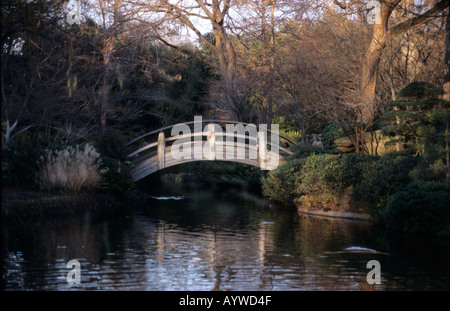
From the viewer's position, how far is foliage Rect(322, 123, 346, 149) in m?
20.4

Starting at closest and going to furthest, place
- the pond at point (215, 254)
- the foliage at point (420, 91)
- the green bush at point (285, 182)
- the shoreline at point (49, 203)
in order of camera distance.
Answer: the pond at point (215, 254), the shoreline at point (49, 203), the foliage at point (420, 91), the green bush at point (285, 182)

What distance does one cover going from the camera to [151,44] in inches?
1155

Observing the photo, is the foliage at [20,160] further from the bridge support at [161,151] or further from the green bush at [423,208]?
the green bush at [423,208]

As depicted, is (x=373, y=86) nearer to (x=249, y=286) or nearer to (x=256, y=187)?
(x=256, y=187)

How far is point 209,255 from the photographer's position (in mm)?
10336

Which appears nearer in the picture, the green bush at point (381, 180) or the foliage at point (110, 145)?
the green bush at point (381, 180)

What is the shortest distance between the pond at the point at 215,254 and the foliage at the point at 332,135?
17.4 ft

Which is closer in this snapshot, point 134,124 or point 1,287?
point 1,287

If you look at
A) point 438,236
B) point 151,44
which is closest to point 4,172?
point 438,236

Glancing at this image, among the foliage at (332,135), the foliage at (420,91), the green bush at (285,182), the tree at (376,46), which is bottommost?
the green bush at (285,182)

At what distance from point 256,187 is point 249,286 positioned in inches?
694

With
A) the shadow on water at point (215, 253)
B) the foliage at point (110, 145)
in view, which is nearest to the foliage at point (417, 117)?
the shadow on water at point (215, 253)

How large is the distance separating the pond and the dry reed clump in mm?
1598

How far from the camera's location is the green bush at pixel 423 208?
40.4 feet
